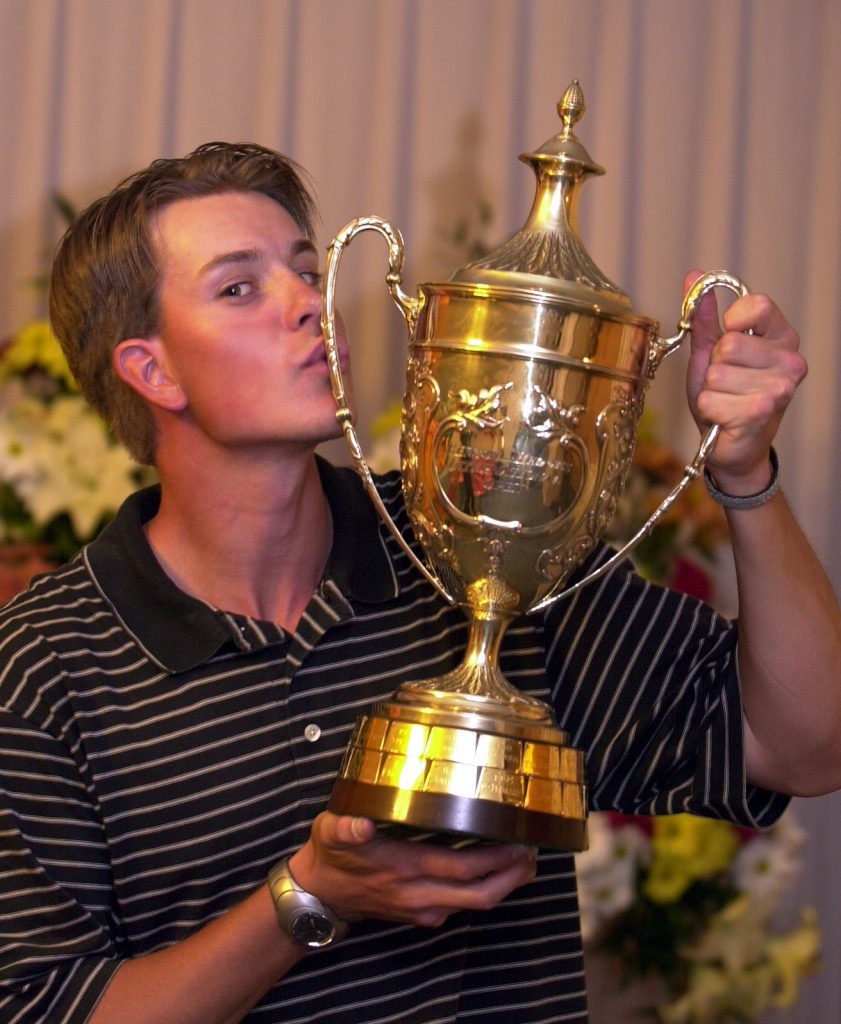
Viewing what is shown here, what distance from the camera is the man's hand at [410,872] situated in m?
1.15

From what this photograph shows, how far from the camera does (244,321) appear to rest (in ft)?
4.66

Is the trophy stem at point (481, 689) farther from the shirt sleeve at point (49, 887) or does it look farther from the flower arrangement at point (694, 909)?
the flower arrangement at point (694, 909)

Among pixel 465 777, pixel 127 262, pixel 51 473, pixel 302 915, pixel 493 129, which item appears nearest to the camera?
pixel 465 777

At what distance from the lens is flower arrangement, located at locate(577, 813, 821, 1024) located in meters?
1.85

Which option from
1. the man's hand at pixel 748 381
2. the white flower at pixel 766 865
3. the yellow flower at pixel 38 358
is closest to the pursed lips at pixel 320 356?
the man's hand at pixel 748 381

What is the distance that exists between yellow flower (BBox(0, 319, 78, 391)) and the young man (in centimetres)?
30

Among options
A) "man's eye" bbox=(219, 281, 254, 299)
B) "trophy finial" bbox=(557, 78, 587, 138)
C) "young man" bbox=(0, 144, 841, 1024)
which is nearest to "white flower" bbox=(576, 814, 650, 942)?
"young man" bbox=(0, 144, 841, 1024)

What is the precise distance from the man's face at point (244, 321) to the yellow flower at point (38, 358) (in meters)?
0.39

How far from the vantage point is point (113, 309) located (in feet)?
5.08

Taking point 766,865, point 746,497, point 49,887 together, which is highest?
point 746,497

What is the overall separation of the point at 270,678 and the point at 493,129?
51.0 inches

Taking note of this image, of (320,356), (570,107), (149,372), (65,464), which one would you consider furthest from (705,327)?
(65,464)

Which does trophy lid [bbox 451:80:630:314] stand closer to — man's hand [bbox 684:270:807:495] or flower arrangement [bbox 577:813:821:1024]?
man's hand [bbox 684:270:807:495]

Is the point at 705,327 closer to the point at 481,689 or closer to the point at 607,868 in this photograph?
the point at 481,689
